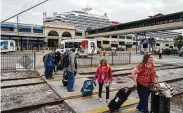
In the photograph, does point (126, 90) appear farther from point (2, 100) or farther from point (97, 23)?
point (97, 23)

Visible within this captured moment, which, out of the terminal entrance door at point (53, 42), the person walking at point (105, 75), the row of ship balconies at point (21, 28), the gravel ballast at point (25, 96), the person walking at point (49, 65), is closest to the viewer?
the person walking at point (105, 75)

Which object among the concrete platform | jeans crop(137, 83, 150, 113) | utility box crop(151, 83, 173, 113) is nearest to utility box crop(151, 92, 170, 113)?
utility box crop(151, 83, 173, 113)

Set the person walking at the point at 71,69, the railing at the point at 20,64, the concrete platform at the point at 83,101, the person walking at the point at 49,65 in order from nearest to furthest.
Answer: the concrete platform at the point at 83,101
the person walking at the point at 71,69
the person walking at the point at 49,65
the railing at the point at 20,64

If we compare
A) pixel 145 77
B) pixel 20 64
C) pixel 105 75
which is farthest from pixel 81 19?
pixel 145 77

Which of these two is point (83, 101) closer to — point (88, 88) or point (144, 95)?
point (88, 88)

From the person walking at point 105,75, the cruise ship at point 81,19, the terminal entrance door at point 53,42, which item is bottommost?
the person walking at point 105,75

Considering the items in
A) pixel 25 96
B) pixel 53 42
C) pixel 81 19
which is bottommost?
pixel 25 96

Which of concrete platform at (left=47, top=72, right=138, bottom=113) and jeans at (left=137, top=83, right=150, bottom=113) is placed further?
concrete platform at (left=47, top=72, right=138, bottom=113)

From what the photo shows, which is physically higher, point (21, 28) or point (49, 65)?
point (21, 28)

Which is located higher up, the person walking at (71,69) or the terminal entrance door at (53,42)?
the terminal entrance door at (53,42)

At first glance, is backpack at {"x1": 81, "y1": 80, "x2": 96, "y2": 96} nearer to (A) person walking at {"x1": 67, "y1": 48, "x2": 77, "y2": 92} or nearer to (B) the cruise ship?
(A) person walking at {"x1": 67, "y1": 48, "x2": 77, "y2": 92}

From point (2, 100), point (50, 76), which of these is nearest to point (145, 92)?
point (2, 100)

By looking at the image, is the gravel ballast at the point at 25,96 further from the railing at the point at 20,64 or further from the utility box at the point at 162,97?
the railing at the point at 20,64

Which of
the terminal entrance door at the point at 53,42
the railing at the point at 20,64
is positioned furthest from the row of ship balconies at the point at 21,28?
the railing at the point at 20,64
